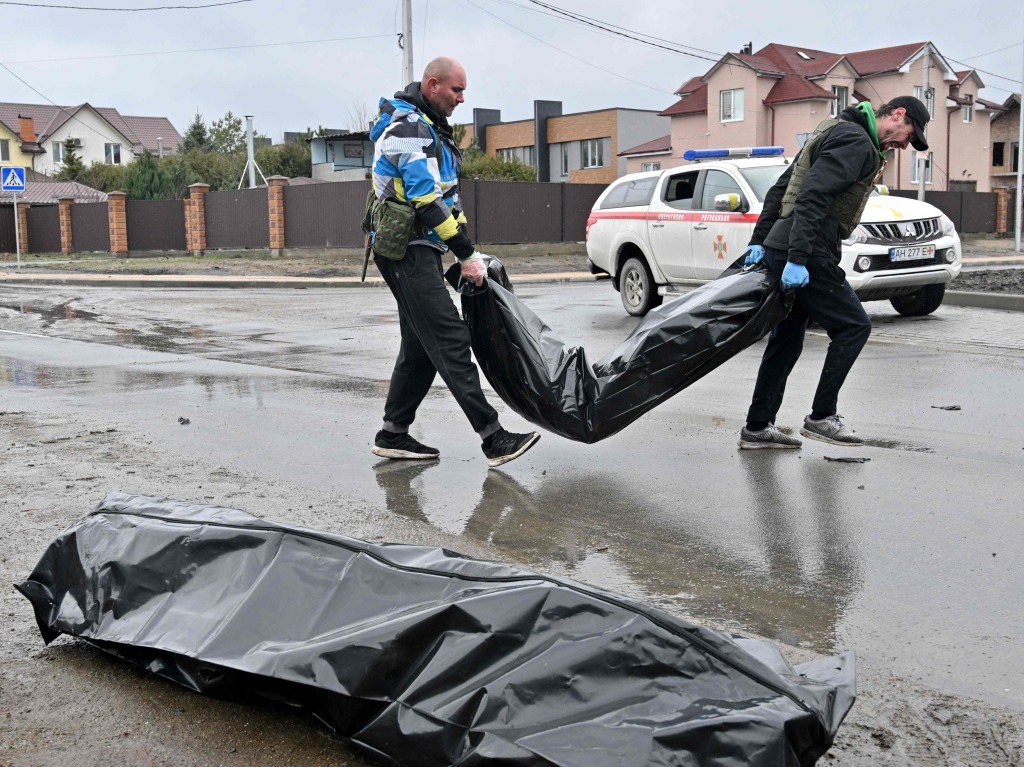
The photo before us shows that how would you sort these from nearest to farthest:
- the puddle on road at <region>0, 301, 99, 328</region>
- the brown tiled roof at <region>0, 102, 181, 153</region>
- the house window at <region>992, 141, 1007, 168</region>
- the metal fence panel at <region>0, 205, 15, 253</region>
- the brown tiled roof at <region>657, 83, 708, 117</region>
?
the puddle on road at <region>0, 301, 99, 328</region> < the metal fence panel at <region>0, 205, 15, 253</region> < the brown tiled roof at <region>657, 83, 708, 117</region> < the house window at <region>992, 141, 1007, 168</region> < the brown tiled roof at <region>0, 102, 181, 153</region>

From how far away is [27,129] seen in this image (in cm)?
8088

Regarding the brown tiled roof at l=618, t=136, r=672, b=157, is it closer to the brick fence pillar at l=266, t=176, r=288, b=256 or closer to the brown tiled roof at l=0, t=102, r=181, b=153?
the brick fence pillar at l=266, t=176, r=288, b=256

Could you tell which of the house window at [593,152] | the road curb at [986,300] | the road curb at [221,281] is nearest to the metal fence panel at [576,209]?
the road curb at [221,281]

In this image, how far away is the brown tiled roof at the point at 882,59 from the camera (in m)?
54.2

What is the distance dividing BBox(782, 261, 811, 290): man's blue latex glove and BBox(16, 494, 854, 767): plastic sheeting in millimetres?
3064

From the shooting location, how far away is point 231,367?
9.52 meters

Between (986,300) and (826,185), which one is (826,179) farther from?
(986,300)

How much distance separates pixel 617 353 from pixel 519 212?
1105 inches

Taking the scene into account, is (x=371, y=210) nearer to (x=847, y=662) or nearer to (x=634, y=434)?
(x=634, y=434)

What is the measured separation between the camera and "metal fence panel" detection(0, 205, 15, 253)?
154ft

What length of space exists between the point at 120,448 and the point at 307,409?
1516 millimetres

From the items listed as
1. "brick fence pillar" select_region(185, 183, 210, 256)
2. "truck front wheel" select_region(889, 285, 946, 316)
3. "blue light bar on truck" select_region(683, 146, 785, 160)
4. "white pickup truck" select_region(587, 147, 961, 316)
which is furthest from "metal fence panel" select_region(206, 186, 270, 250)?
"truck front wheel" select_region(889, 285, 946, 316)

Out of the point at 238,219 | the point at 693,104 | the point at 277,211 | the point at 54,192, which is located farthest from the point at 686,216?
the point at 54,192

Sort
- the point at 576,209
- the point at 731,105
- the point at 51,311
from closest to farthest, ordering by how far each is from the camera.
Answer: the point at 51,311, the point at 576,209, the point at 731,105
